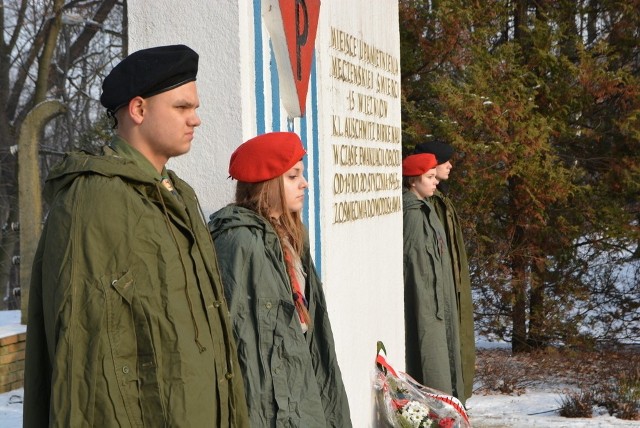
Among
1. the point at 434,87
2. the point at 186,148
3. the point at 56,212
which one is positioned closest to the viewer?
the point at 56,212

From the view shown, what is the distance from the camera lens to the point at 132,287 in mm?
2078

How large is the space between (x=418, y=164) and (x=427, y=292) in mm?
771

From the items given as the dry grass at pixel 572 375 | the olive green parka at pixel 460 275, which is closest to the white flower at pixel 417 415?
the olive green parka at pixel 460 275

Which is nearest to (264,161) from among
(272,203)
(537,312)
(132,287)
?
(272,203)

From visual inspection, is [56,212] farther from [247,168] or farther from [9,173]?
[9,173]

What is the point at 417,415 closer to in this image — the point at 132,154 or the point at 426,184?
the point at 426,184

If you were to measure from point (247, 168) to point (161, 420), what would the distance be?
4.02 feet

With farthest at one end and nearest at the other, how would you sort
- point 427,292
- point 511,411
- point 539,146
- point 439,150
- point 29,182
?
point 539,146, point 29,182, point 511,411, point 439,150, point 427,292

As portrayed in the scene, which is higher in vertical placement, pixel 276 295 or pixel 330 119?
pixel 330 119

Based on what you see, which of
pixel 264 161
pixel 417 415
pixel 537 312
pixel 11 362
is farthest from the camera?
pixel 537 312

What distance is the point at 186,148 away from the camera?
2.32 meters

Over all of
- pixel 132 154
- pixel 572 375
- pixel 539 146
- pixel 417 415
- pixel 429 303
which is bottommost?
pixel 572 375

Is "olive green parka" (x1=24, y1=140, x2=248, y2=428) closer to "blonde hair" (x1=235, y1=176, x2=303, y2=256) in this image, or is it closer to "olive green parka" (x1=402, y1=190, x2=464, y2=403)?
"blonde hair" (x1=235, y1=176, x2=303, y2=256)

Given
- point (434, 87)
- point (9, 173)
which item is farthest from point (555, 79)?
point (9, 173)
